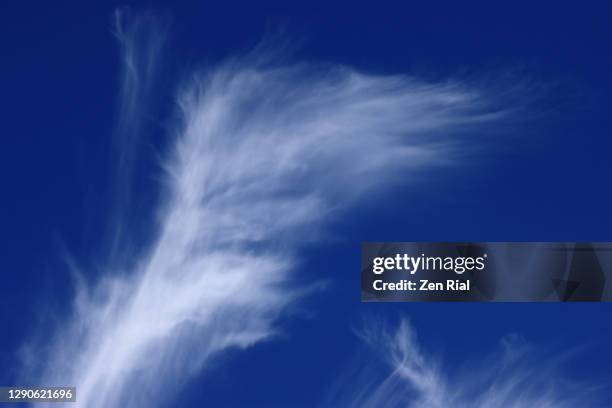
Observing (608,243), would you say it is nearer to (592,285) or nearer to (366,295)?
(592,285)

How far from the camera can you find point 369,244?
15.3 ft

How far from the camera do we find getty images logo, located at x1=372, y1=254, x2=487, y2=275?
4.64 meters

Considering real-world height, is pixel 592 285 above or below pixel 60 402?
above

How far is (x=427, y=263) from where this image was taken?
15.3 feet

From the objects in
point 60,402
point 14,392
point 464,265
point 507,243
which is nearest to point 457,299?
point 464,265

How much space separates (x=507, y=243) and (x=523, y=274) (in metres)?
0.25
